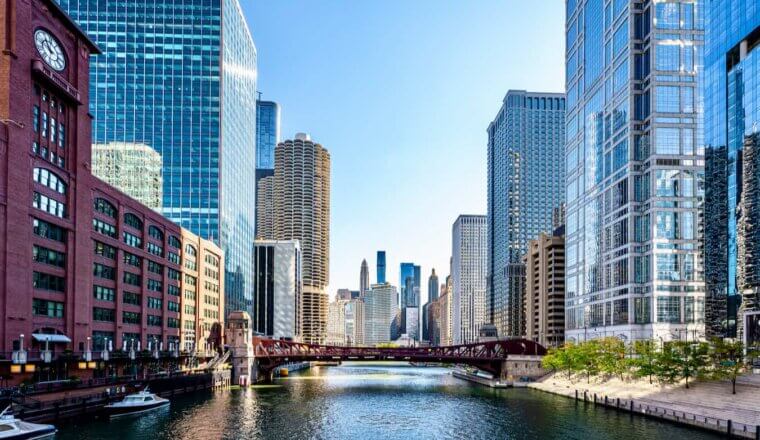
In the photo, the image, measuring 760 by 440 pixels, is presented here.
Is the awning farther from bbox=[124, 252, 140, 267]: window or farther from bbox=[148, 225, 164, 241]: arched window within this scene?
bbox=[148, 225, 164, 241]: arched window

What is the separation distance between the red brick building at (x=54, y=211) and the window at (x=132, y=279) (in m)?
0.17

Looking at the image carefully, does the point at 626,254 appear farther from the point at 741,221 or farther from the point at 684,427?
the point at 684,427

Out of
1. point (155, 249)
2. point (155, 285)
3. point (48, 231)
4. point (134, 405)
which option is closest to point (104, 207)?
point (48, 231)

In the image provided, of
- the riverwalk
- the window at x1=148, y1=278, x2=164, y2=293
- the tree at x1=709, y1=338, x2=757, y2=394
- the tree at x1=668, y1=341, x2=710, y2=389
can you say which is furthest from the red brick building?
the tree at x1=709, y1=338, x2=757, y2=394

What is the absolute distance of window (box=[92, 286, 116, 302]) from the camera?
350 feet

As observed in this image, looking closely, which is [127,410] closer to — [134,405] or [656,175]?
[134,405]

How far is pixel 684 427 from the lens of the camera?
8094 cm

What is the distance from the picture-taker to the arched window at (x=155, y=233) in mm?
130875

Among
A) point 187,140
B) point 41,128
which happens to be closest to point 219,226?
point 187,140

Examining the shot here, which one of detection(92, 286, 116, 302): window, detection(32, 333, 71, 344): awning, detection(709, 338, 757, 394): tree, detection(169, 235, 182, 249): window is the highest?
detection(169, 235, 182, 249): window

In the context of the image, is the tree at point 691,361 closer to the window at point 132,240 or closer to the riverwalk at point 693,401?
the riverwalk at point 693,401

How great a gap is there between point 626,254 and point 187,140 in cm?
11767

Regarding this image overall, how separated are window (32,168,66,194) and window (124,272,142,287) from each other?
2707cm

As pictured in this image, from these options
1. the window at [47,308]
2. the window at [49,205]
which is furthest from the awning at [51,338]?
A: the window at [49,205]
